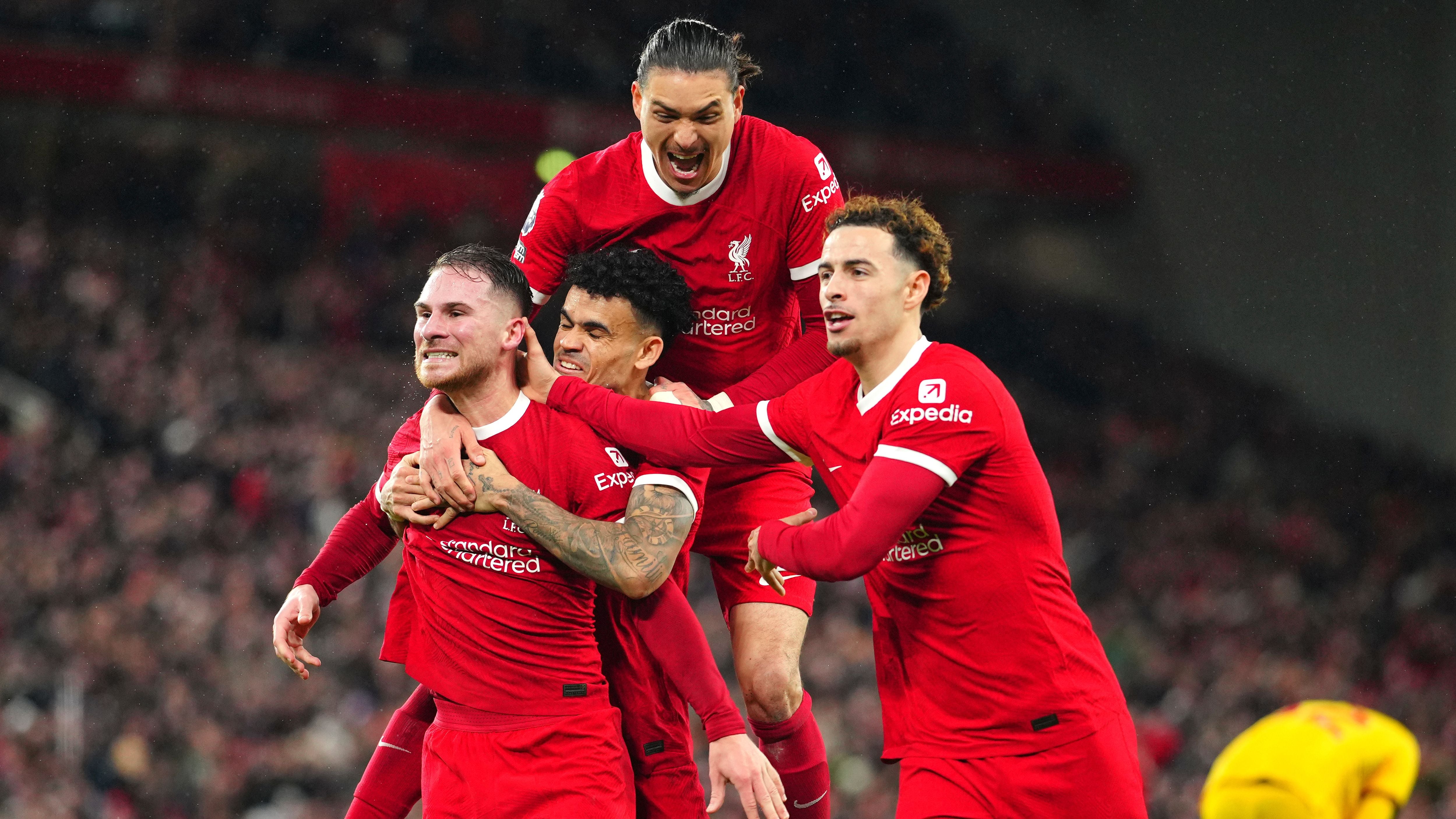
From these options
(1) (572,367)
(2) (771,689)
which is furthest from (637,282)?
→ (2) (771,689)

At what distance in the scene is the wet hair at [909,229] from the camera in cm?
404

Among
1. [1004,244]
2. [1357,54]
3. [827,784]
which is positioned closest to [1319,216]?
[1357,54]

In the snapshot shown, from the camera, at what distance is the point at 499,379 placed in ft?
13.7

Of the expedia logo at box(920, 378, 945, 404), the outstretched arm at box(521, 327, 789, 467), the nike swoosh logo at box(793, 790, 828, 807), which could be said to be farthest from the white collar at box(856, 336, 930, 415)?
the nike swoosh logo at box(793, 790, 828, 807)

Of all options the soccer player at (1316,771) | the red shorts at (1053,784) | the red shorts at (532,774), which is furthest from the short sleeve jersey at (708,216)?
the soccer player at (1316,771)

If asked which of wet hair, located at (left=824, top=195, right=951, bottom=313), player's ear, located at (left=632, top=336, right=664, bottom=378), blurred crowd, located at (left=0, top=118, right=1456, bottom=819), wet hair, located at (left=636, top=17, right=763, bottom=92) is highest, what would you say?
wet hair, located at (left=636, top=17, right=763, bottom=92)

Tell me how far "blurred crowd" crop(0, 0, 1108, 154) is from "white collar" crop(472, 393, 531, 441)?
16331mm

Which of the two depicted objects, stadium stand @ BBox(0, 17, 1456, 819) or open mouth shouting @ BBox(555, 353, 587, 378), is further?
stadium stand @ BBox(0, 17, 1456, 819)

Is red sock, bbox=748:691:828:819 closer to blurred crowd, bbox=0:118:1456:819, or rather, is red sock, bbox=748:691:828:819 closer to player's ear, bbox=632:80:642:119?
player's ear, bbox=632:80:642:119

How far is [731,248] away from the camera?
486cm

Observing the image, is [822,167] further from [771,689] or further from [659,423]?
[771,689]

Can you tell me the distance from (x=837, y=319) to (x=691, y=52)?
1.08 meters

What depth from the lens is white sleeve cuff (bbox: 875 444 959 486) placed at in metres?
3.70

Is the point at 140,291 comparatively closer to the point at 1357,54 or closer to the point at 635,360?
the point at 635,360
